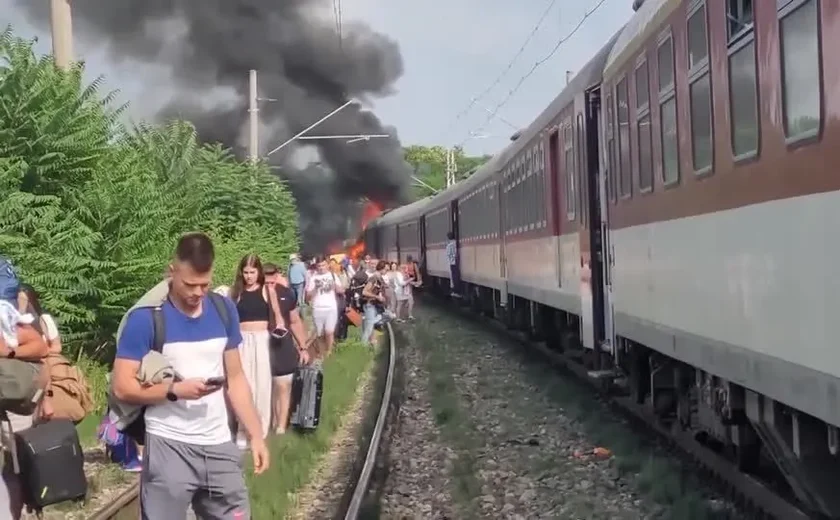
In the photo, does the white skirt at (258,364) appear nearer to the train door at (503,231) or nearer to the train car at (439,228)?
the train door at (503,231)

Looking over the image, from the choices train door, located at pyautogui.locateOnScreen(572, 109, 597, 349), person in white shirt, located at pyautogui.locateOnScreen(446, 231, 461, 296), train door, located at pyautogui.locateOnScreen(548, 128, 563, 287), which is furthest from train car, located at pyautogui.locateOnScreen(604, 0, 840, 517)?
person in white shirt, located at pyautogui.locateOnScreen(446, 231, 461, 296)

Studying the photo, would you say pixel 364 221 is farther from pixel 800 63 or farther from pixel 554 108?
pixel 800 63

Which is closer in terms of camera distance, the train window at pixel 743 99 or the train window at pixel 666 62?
the train window at pixel 743 99

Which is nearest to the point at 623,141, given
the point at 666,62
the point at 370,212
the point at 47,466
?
the point at 666,62

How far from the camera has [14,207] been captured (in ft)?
39.3

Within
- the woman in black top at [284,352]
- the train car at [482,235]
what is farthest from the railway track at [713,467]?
the train car at [482,235]

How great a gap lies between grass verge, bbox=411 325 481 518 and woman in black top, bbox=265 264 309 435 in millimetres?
1506

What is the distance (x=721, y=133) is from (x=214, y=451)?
3102 millimetres

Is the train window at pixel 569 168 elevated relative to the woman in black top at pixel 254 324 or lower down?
elevated

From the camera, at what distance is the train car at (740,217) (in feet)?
17.0

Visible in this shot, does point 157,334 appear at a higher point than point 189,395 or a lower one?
higher

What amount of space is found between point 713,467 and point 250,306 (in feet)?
11.9

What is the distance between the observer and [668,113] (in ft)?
27.5

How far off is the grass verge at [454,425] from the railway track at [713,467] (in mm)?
1483
